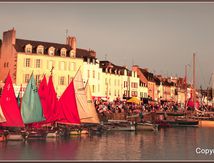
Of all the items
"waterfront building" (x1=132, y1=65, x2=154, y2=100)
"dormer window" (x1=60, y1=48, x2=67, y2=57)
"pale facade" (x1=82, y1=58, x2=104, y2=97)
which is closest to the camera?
"dormer window" (x1=60, y1=48, x2=67, y2=57)

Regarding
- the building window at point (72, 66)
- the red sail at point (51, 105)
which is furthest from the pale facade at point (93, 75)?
the red sail at point (51, 105)

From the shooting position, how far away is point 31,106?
137ft

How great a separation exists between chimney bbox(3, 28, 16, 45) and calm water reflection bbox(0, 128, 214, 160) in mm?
27885

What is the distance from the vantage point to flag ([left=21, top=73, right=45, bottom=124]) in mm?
41406

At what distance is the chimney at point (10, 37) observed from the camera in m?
66.2

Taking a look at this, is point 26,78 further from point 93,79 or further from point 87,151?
point 87,151

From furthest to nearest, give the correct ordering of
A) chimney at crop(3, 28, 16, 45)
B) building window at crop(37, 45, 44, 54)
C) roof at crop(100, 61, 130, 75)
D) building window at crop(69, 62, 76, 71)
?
1. roof at crop(100, 61, 130, 75)
2. building window at crop(69, 62, 76, 71)
3. building window at crop(37, 45, 44, 54)
4. chimney at crop(3, 28, 16, 45)

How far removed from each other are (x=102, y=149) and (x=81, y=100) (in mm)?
10182

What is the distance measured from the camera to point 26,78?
66562mm

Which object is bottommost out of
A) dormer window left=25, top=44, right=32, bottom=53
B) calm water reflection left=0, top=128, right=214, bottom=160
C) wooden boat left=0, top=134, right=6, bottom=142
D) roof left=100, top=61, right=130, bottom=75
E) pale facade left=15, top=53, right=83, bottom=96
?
calm water reflection left=0, top=128, right=214, bottom=160

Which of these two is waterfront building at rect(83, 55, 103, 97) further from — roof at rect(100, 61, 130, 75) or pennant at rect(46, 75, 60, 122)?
pennant at rect(46, 75, 60, 122)

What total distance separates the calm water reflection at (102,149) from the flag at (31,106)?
110 inches

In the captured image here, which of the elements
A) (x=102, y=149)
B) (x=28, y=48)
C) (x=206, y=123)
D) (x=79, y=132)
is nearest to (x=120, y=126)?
(x=79, y=132)

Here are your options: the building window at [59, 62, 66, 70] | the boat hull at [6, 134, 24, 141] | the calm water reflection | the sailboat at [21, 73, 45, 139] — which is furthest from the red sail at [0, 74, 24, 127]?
the building window at [59, 62, 66, 70]
